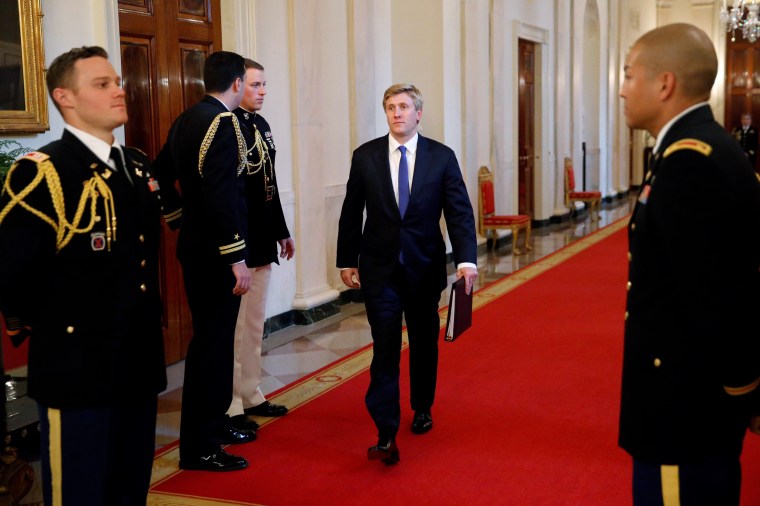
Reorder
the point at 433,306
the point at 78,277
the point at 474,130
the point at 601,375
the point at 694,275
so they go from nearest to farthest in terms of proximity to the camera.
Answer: the point at 694,275 → the point at 78,277 → the point at 433,306 → the point at 601,375 → the point at 474,130

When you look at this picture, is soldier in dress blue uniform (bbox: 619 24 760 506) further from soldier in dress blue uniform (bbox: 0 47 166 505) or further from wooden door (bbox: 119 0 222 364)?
wooden door (bbox: 119 0 222 364)

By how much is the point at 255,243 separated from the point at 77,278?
7.23 feet

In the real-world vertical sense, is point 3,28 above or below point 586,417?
above

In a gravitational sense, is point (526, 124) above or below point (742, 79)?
below

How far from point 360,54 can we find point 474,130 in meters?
3.32

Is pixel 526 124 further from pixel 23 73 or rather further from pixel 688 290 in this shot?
pixel 688 290

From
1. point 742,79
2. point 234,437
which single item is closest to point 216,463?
point 234,437

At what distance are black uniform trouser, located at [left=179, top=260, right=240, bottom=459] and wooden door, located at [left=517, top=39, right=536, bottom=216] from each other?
33.6ft

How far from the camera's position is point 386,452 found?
13.9 ft

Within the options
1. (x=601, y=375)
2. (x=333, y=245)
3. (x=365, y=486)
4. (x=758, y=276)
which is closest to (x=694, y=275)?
(x=758, y=276)

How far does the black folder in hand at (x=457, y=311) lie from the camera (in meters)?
4.19

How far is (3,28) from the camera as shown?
4.74 meters

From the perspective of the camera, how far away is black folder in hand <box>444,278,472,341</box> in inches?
165

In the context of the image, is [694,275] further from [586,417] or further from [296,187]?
[296,187]
